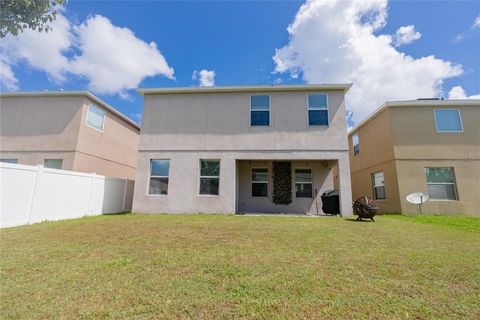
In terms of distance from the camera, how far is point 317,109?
1088 cm

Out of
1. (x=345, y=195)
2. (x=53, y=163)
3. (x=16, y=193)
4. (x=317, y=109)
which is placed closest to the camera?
(x=16, y=193)

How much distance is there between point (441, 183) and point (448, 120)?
3.64 metres

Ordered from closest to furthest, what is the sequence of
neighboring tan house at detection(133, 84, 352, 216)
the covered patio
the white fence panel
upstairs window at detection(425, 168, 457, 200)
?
the white fence panel, neighboring tan house at detection(133, 84, 352, 216), upstairs window at detection(425, 168, 457, 200), the covered patio

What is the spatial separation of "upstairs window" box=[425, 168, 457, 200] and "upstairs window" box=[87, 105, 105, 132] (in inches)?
772

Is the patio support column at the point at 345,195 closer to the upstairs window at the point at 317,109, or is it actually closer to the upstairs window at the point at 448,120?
the upstairs window at the point at 317,109

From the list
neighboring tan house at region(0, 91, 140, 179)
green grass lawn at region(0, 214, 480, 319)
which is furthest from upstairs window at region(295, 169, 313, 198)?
neighboring tan house at region(0, 91, 140, 179)

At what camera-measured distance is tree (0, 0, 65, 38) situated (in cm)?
446

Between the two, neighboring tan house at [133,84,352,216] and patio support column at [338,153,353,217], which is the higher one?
neighboring tan house at [133,84,352,216]

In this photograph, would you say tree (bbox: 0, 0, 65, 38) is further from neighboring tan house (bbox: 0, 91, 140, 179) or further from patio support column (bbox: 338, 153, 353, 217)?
patio support column (bbox: 338, 153, 353, 217)

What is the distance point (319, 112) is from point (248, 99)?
372cm

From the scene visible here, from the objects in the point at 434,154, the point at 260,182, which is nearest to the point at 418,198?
the point at 434,154

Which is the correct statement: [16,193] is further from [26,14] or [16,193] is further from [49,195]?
[26,14]

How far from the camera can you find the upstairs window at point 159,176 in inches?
428

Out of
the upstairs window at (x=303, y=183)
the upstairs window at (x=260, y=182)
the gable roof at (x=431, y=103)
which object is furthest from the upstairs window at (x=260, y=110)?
the gable roof at (x=431, y=103)
